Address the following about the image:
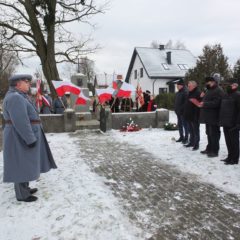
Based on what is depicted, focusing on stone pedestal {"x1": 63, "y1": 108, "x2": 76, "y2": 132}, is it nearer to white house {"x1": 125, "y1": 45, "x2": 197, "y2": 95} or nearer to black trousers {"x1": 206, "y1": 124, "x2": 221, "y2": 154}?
black trousers {"x1": 206, "y1": 124, "x2": 221, "y2": 154}

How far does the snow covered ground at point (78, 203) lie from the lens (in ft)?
12.0

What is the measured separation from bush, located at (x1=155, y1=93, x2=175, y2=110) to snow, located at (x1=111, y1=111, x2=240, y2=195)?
43.6 ft

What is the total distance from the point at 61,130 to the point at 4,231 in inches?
341

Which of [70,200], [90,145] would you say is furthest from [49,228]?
[90,145]

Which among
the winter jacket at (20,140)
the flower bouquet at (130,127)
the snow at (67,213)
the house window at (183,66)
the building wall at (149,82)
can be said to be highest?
the house window at (183,66)

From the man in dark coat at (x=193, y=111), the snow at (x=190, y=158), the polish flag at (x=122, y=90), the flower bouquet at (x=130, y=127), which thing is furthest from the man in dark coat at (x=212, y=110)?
the polish flag at (x=122, y=90)

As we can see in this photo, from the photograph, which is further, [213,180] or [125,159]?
[125,159]

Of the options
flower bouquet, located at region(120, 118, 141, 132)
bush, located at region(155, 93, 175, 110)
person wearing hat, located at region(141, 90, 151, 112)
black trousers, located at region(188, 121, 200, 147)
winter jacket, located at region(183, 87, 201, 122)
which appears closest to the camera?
winter jacket, located at region(183, 87, 201, 122)

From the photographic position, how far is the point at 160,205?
175 inches

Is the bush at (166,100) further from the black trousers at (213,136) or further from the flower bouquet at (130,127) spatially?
the black trousers at (213,136)

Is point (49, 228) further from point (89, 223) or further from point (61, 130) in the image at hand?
point (61, 130)

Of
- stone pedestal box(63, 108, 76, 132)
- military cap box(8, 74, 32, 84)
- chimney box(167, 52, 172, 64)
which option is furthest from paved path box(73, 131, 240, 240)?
chimney box(167, 52, 172, 64)

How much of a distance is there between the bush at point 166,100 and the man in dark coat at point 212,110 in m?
17.1

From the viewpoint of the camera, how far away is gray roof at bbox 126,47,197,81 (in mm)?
36125
